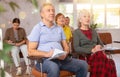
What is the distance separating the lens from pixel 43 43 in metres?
3.03

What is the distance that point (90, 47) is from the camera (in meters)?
3.51

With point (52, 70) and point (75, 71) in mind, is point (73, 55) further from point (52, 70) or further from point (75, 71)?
point (52, 70)

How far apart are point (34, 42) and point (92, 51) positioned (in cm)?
A: 83

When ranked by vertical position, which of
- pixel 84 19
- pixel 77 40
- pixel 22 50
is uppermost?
pixel 84 19

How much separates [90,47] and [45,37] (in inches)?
30.0

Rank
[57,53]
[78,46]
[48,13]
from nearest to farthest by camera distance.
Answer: [57,53] < [48,13] < [78,46]

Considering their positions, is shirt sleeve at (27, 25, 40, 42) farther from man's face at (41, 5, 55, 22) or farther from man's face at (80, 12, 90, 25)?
man's face at (80, 12, 90, 25)

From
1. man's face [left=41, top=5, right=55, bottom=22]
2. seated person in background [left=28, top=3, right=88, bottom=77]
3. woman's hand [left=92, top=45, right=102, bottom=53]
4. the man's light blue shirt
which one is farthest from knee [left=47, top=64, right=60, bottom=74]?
woman's hand [left=92, top=45, right=102, bottom=53]

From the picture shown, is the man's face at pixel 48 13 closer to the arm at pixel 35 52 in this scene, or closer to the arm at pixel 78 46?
the arm at pixel 35 52

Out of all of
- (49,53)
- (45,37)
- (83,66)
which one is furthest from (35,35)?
(83,66)

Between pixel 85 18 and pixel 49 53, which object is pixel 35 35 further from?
pixel 85 18

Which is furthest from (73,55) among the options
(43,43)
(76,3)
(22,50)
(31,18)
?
(76,3)

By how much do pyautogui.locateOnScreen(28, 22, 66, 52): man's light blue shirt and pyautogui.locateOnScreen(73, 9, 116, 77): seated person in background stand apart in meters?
0.43

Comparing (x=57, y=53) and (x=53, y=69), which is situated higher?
(x=57, y=53)
